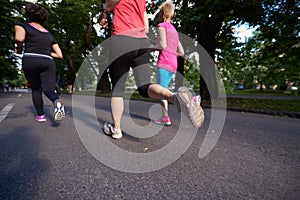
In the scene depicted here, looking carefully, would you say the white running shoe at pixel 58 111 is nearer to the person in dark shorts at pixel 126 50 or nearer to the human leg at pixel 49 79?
the human leg at pixel 49 79

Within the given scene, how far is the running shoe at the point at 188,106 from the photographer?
193 centimetres

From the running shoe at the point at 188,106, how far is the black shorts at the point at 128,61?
521 millimetres

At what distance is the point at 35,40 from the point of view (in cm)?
305

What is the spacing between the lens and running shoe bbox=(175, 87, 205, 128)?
1932 mm

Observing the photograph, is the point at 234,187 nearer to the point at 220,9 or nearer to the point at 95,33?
the point at 220,9

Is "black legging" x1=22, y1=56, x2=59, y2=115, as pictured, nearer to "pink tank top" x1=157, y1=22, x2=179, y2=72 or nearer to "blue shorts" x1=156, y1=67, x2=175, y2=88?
"blue shorts" x1=156, y1=67, x2=175, y2=88

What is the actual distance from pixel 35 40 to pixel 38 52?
0.58 ft

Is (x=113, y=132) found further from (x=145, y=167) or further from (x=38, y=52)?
(x=38, y=52)

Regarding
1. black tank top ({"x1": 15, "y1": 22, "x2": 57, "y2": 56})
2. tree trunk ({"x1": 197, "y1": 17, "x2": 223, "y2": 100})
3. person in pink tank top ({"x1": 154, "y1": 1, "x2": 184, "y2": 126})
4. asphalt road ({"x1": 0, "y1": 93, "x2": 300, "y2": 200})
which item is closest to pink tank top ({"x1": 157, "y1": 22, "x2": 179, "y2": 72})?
person in pink tank top ({"x1": 154, "y1": 1, "x2": 184, "y2": 126})

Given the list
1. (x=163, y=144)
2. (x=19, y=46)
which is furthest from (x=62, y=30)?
(x=163, y=144)

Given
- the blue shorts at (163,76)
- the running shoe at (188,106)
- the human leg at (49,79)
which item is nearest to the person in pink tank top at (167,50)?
the blue shorts at (163,76)

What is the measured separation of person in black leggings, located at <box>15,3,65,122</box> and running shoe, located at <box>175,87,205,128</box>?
1.80 metres

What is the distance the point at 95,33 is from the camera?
21.8 meters

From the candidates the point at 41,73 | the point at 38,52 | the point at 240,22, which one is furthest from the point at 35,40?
the point at 240,22
